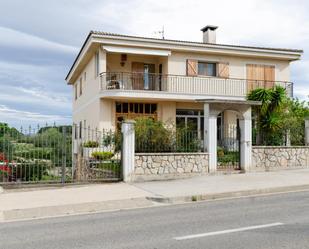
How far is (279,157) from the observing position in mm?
17438

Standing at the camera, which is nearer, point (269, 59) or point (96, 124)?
point (96, 124)

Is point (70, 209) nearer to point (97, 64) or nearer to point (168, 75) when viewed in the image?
point (97, 64)

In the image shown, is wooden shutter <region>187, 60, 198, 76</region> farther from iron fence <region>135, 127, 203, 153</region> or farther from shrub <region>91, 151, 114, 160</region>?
shrub <region>91, 151, 114, 160</region>

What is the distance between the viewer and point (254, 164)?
16.9 metres

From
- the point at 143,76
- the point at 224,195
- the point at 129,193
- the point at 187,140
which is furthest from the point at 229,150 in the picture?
the point at 143,76

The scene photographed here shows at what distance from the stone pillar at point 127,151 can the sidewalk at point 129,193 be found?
0.59 m

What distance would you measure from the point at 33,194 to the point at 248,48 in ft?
59.1

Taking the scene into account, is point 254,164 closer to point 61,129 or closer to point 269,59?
point 61,129

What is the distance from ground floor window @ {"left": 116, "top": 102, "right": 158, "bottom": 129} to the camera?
24344 millimetres

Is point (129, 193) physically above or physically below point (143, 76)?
below

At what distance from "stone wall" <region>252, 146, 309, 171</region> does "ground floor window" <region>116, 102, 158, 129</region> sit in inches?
336

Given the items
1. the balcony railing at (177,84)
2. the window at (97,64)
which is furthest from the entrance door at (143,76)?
the window at (97,64)

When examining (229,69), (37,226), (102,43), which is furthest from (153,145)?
(229,69)

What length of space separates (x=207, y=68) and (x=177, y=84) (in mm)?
2620
